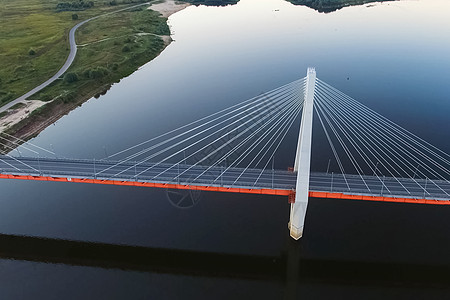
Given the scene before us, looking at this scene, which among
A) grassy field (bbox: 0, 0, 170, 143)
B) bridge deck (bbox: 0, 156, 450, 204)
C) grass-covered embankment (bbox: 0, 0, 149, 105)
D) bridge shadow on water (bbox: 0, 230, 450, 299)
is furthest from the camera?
grass-covered embankment (bbox: 0, 0, 149, 105)

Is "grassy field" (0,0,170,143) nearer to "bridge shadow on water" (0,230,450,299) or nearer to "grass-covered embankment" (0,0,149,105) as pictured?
"grass-covered embankment" (0,0,149,105)

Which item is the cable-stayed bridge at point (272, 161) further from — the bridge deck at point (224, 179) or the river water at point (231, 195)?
the river water at point (231, 195)

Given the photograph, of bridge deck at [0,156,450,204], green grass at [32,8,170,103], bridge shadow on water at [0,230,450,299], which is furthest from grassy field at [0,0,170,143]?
bridge shadow on water at [0,230,450,299]

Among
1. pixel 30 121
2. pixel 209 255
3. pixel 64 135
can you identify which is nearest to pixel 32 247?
pixel 209 255

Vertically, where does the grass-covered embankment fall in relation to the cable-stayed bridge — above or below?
above

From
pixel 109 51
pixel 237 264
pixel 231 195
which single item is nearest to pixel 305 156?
pixel 231 195

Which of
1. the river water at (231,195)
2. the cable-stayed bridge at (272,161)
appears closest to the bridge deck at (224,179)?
the cable-stayed bridge at (272,161)
